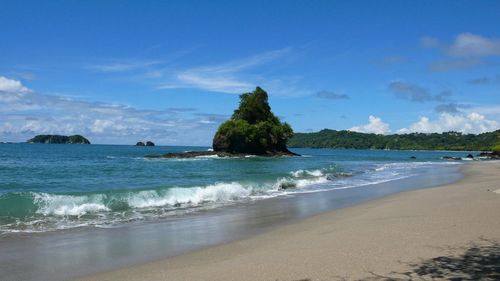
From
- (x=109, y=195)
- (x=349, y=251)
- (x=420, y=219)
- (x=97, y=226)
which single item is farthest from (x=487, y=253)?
(x=109, y=195)

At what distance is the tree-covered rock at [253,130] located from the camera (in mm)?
96062

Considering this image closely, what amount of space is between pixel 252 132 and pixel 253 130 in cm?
75

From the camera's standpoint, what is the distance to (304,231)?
38.7 feet

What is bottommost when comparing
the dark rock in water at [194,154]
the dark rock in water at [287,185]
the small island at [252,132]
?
the dark rock in water at [287,185]

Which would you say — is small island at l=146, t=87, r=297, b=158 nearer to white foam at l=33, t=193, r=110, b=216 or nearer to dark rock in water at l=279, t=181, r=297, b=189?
dark rock in water at l=279, t=181, r=297, b=189

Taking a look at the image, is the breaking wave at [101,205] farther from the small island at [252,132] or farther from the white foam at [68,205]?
the small island at [252,132]

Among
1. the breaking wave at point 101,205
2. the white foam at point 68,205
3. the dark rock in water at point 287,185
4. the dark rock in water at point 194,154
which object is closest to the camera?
the breaking wave at point 101,205

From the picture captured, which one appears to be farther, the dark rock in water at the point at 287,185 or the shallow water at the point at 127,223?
the dark rock in water at the point at 287,185

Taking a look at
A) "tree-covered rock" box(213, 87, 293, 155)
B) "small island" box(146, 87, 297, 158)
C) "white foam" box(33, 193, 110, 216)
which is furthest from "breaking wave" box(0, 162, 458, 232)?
"tree-covered rock" box(213, 87, 293, 155)

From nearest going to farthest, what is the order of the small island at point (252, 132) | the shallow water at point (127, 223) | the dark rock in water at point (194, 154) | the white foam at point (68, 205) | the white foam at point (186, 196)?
the shallow water at point (127, 223), the white foam at point (68, 205), the white foam at point (186, 196), the dark rock in water at point (194, 154), the small island at point (252, 132)

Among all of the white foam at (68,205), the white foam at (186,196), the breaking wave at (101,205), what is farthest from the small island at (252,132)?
the white foam at (68,205)

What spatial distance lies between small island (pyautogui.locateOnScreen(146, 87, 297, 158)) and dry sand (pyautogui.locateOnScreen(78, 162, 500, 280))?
74328 millimetres

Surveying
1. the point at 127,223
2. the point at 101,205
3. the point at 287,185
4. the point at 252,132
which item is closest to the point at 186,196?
the point at 101,205

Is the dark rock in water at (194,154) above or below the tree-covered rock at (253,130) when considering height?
below
